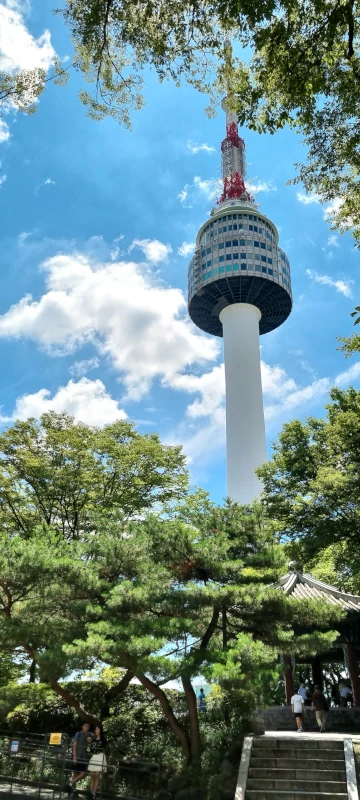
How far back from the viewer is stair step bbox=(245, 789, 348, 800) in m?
10.0

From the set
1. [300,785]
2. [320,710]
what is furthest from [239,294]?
[300,785]

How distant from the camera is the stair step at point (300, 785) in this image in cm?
1028

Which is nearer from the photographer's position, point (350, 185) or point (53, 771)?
point (350, 185)

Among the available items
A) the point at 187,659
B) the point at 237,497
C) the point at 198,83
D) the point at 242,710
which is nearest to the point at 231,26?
the point at 198,83

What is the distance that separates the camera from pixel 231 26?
26.8 ft

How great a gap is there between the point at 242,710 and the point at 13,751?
4740 mm

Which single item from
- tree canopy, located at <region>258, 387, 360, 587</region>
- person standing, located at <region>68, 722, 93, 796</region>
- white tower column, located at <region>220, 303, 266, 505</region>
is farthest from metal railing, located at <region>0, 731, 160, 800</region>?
white tower column, located at <region>220, 303, 266, 505</region>

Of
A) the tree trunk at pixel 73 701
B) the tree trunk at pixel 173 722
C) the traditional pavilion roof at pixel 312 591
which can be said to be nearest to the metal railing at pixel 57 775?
the tree trunk at pixel 173 722

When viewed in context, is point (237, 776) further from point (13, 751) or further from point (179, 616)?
point (13, 751)

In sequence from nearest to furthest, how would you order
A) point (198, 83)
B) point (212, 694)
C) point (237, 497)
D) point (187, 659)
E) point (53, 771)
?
point (198, 83) → point (187, 659) → point (53, 771) → point (212, 694) → point (237, 497)

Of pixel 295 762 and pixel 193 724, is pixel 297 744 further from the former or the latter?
pixel 193 724

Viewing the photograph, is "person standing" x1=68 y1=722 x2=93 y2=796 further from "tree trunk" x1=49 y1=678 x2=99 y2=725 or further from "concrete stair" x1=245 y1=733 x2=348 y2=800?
"concrete stair" x1=245 y1=733 x2=348 y2=800

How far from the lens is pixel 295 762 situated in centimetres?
1116

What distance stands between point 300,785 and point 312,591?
273 inches
